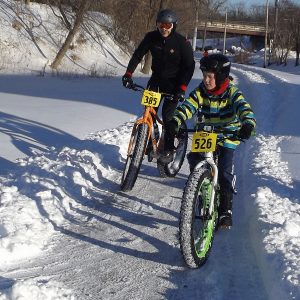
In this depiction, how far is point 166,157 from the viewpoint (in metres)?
6.43

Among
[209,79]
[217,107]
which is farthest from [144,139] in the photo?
[209,79]

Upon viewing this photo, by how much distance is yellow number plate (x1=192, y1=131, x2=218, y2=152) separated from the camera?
162 inches

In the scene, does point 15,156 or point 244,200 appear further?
point 15,156

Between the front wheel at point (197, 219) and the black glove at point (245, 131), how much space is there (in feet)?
1.37

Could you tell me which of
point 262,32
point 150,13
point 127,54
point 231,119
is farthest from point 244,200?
point 262,32

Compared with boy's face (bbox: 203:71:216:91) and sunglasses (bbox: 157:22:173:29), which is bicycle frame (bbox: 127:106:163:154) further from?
boy's face (bbox: 203:71:216:91)

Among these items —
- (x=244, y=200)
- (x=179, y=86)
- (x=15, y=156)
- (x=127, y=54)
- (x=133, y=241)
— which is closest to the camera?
(x=133, y=241)

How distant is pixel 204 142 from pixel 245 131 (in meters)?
0.36

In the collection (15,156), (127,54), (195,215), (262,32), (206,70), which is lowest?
(195,215)

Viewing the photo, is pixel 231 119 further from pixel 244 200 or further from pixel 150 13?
pixel 150 13

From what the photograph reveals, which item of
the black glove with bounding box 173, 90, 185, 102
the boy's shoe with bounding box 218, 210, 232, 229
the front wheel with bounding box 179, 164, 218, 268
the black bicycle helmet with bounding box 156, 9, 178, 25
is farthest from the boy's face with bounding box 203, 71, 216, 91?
the black bicycle helmet with bounding box 156, 9, 178, 25

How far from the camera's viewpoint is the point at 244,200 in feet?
19.0

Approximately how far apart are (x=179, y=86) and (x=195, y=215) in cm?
275

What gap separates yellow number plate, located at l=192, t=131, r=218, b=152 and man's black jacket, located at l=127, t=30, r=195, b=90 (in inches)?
90.3
